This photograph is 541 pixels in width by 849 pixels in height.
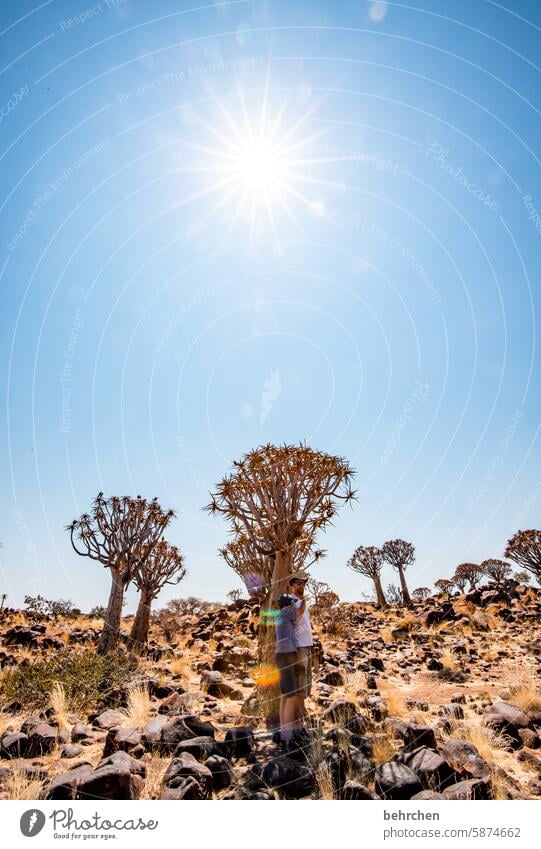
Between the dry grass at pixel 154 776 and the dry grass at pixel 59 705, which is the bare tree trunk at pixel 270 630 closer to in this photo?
the dry grass at pixel 154 776

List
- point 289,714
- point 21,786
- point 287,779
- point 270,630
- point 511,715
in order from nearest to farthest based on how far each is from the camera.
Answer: point 21,786 < point 287,779 < point 289,714 < point 511,715 < point 270,630

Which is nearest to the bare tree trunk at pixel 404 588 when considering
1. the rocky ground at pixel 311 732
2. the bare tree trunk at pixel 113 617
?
the rocky ground at pixel 311 732

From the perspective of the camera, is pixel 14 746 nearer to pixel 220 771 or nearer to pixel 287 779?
pixel 220 771

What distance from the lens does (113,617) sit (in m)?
14.0

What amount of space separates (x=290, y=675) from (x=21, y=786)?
315 centimetres

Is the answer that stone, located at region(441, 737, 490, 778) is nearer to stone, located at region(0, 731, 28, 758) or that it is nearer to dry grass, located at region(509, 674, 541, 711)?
dry grass, located at region(509, 674, 541, 711)

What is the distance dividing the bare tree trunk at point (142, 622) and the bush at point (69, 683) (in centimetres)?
603

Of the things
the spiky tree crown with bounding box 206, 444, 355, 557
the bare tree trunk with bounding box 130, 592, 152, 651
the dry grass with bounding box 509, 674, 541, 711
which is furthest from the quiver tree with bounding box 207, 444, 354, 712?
the bare tree trunk with bounding box 130, 592, 152, 651

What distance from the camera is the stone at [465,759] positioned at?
165 inches

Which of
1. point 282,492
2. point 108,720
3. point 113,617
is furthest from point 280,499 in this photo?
point 113,617

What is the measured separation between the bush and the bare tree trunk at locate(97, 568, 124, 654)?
403cm

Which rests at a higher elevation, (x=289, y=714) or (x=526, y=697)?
(x=289, y=714)

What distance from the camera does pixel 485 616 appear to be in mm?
18234
